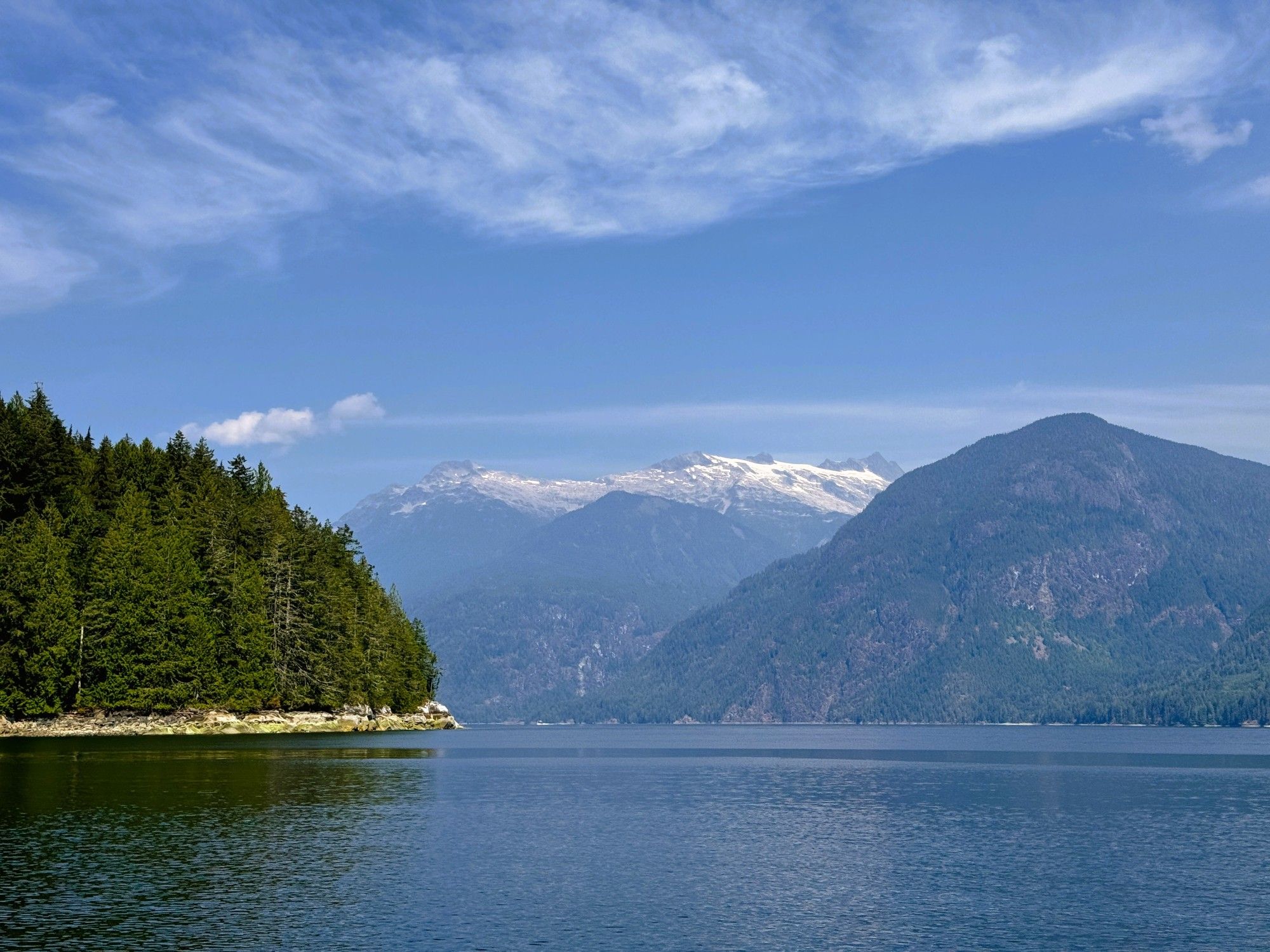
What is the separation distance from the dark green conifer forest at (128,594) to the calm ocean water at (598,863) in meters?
38.5

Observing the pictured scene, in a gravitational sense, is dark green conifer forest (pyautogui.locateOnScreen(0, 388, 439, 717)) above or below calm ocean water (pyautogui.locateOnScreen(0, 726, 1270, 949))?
above

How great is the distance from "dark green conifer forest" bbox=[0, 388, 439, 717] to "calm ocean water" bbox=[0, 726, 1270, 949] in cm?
3855

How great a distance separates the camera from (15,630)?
152375 millimetres

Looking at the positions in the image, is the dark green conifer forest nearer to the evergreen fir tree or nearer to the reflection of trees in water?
the evergreen fir tree

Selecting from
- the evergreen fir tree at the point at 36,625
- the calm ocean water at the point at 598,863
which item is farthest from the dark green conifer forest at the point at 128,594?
the calm ocean water at the point at 598,863

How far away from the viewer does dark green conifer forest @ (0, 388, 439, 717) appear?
157 m

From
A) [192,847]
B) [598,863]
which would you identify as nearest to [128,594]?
[192,847]

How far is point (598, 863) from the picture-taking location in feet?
220

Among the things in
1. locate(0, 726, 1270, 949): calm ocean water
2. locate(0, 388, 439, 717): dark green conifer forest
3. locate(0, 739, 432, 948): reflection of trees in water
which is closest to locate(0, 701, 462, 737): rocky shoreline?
locate(0, 388, 439, 717): dark green conifer forest

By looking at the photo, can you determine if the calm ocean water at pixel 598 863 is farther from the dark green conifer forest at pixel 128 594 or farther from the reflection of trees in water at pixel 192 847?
the dark green conifer forest at pixel 128 594

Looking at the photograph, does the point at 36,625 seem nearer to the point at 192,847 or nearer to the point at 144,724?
the point at 144,724

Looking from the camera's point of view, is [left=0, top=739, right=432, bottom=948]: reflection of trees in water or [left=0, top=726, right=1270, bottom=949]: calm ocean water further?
[left=0, top=726, right=1270, bottom=949]: calm ocean water

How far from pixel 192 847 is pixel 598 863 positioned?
21.3 metres

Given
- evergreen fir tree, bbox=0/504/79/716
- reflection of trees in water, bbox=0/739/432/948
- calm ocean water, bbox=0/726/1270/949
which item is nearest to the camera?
reflection of trees in water, bbox=0/739/432/948
